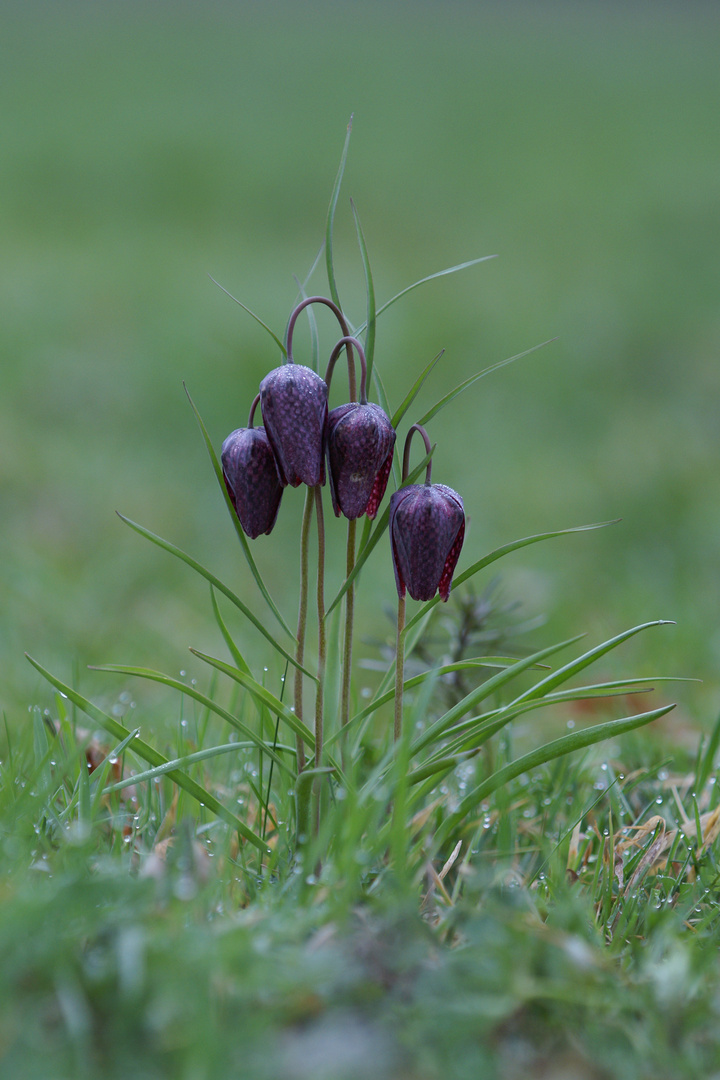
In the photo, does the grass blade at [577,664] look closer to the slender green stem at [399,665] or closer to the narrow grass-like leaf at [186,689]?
the slender green stem at [399,665]

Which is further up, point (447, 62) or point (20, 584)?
point (447, 62)

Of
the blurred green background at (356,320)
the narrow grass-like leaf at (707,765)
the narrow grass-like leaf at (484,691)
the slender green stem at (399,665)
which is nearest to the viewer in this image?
the narrow grass-like leaf at (484,691)

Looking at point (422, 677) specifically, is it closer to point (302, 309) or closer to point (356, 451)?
point (356, 451)

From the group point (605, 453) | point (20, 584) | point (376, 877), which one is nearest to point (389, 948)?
point (376, 877)

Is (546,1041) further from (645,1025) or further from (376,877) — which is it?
(376,877)

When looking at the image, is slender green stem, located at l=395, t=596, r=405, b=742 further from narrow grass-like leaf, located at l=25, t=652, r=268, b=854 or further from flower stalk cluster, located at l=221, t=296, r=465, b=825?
narrow grass-like leaf, located at l=25, t=652, r=268, b=854

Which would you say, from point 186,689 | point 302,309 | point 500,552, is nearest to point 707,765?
point 500,552

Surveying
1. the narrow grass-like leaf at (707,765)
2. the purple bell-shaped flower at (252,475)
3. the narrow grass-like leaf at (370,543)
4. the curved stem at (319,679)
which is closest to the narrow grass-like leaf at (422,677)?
the curved stem at (319,679)
